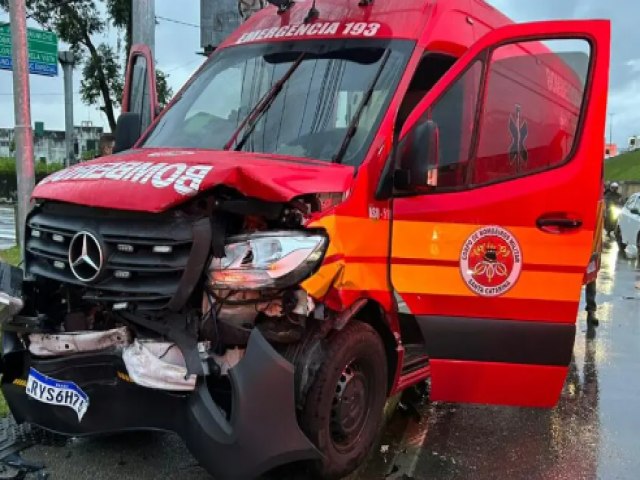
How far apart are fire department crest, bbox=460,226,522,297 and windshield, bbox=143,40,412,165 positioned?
2.70 ft

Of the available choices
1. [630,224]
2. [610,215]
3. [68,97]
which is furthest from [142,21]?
[610,215]

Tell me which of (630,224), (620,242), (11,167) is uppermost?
(630,224)

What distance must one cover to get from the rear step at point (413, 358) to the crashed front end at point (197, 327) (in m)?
0.92

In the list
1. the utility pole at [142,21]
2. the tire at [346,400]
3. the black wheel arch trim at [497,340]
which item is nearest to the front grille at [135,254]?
the tire at [346,400]

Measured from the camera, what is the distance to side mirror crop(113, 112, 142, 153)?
504 centimetres

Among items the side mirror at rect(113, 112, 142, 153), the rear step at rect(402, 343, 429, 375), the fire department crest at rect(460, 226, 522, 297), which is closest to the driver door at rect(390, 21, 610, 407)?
the fire department crest at rect(460, 226, 522, 297)

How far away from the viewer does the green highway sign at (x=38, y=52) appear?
820cm

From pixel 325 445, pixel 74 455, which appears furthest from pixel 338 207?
pixel 74 455

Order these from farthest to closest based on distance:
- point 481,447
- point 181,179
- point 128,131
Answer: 1. point 128,131
2. point 481,447
3. point 181,179

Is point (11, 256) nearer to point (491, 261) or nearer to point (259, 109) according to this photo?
point (259, 109)

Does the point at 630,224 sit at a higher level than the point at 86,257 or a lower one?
lower

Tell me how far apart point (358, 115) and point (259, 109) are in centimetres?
68

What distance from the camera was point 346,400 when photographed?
3551 mm

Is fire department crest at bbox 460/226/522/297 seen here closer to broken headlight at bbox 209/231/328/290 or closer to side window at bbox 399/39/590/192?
side window at bbox 399/39/590/192
